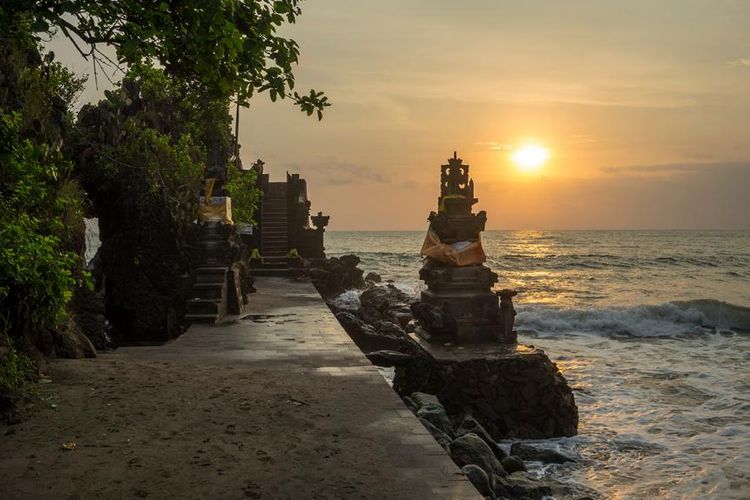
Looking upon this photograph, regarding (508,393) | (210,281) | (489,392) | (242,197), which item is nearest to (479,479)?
(489,392)

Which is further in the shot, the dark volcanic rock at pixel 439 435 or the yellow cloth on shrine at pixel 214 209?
the yellow cloth on shrine at pixel 214 209

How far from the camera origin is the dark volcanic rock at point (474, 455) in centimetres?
807

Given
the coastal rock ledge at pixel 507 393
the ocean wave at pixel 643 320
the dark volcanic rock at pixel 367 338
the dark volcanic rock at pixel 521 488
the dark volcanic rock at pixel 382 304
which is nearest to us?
the dark volcanic rock at pixel 521 488

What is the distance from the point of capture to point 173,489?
4527mm

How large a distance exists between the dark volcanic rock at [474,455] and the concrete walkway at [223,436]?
140 cm

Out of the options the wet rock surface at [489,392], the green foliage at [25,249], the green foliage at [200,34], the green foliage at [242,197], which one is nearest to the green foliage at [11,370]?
the green foliage at [25,249]

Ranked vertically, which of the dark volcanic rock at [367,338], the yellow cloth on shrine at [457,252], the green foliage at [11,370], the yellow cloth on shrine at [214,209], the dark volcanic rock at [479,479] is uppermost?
the yellow cloth on shrine at [214,209]

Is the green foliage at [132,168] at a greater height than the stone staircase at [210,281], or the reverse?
the green foliage at [132,168]

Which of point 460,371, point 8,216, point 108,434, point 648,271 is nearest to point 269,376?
point 108,434

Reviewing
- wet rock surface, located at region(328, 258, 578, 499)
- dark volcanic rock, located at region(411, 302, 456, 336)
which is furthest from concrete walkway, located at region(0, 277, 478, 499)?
dark volcanic rock, located at region(411, 302, 456, 336)

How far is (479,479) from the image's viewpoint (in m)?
7.34

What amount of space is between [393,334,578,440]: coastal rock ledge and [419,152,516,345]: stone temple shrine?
134 cm

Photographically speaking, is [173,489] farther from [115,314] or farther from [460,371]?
[115,314]

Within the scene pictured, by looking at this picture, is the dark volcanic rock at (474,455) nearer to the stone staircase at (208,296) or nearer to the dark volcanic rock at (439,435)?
the dark volcanic rock at (439,435)
